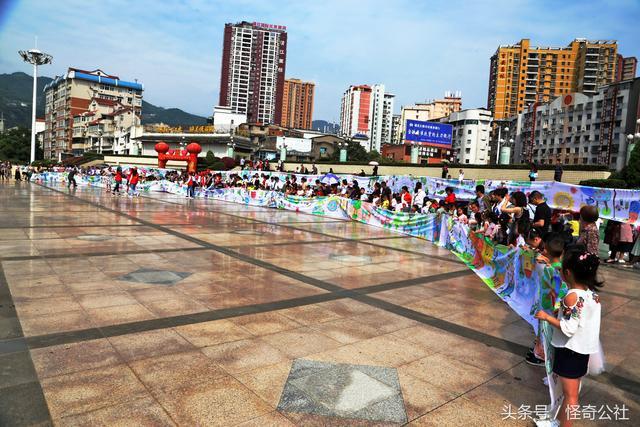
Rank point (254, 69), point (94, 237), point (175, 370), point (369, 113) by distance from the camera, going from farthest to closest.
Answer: point (369, 113) < point (254, 69) < point (94, 237) < point (175, 370)

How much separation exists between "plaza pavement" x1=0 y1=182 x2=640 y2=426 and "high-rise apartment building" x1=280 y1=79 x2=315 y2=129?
173 m

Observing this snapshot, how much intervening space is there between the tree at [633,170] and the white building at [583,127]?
118 ft

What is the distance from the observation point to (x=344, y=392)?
3.99 m

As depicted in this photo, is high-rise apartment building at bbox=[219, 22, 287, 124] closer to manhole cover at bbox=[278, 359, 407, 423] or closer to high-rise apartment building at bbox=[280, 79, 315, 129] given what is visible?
high-rise apartment building at bbox=[280, 79, 315, 129]

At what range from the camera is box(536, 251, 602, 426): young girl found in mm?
3248

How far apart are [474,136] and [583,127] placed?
26504 millimetres

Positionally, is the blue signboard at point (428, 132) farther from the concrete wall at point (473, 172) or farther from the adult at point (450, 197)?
the adult at point (450, 197)

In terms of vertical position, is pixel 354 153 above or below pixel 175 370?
above

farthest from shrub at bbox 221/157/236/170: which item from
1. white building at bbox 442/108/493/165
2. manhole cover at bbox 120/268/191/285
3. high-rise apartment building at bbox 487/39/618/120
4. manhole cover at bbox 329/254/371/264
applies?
high-rise apartment building at bbox 487/39/618/120

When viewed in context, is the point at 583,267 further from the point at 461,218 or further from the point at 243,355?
the point at 461,218

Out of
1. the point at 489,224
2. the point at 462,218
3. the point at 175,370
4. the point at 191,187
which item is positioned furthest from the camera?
the point at 191,187

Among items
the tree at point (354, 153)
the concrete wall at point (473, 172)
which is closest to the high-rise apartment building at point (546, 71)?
the tree at point (354, 153)

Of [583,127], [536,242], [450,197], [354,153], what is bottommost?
[536,242]

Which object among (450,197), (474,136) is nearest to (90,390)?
(450,197)
